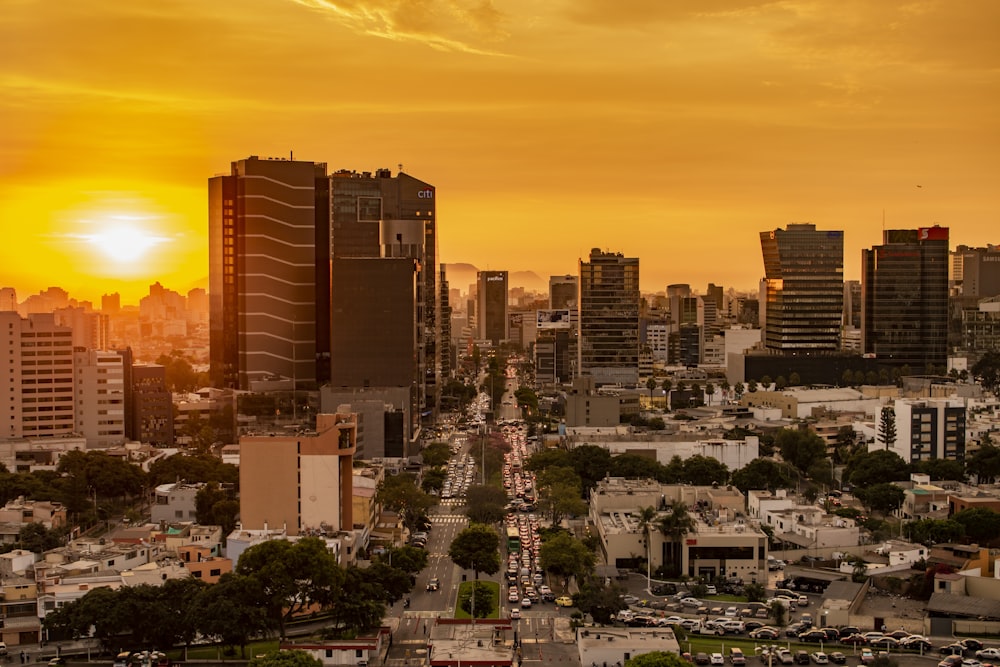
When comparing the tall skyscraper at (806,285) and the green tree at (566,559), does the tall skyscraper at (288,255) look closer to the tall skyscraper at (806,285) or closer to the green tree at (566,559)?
the tall skyscraper at (806,285)

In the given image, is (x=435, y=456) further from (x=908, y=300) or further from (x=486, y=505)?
(x=908, y=300)

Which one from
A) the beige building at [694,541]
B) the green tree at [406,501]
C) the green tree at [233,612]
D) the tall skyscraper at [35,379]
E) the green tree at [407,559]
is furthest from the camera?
the tall skyscraper at [35,379]

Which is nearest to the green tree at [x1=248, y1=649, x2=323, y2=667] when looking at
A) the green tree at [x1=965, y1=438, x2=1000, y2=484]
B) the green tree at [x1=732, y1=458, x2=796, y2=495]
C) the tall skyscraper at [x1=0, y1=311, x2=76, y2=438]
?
the green tree at [x1=732, y1=458, x2=796, y2=495]

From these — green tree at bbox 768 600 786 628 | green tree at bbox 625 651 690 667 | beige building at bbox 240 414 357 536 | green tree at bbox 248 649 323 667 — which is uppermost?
beige building at bbox 240 414 357 536

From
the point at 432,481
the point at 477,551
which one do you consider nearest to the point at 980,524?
the point at 477,551

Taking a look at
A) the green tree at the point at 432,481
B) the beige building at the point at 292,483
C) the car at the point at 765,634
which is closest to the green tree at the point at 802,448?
the green tree at the point at 432,481

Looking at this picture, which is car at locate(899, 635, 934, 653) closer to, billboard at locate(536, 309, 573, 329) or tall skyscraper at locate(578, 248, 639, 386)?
tall skyscraper at locate(578, 248, 639, 386)
